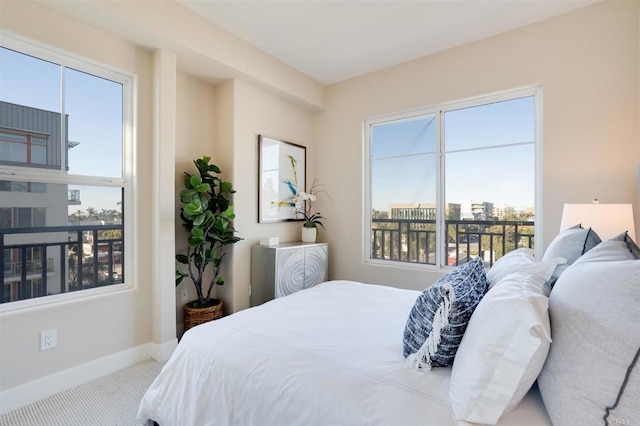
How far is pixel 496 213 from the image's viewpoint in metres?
3.06

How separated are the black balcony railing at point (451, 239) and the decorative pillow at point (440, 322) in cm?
215

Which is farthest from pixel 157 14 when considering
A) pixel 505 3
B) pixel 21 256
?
pixel 505 3

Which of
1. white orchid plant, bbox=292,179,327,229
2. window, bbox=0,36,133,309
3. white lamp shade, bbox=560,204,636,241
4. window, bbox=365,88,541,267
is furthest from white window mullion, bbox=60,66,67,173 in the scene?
white lamp shade, bbox=560,204,636,241

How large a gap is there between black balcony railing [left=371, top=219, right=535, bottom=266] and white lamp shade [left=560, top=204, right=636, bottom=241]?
85cm

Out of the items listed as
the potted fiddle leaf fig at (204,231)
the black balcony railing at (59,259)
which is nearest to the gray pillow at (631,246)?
the potted fiddle leaf fig at (204,231)

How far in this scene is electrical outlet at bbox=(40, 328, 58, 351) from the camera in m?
2.06

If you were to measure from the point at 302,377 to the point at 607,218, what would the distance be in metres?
2.21

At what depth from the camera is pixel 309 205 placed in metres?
4.17

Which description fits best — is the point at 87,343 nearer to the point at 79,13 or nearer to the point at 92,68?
the point at 92,68

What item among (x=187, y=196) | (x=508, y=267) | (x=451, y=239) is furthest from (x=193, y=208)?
(x=451, y=239)

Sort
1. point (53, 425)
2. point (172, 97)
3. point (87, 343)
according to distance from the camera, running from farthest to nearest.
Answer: point (172, 97)
point (87, 343)
point (53, 425)

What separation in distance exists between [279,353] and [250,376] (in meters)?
0.14

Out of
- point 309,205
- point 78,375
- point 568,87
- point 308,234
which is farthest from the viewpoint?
point 309,205

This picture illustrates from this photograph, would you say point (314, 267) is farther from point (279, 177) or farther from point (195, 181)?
point (195, 181)
